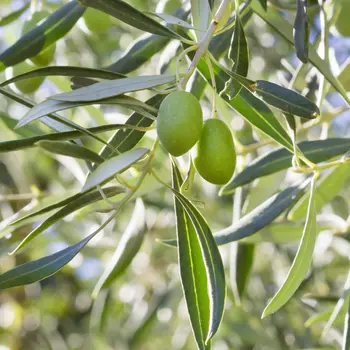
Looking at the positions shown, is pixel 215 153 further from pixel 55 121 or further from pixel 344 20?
pixel 344 20

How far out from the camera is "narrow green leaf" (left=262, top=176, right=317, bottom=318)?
89 centimetres

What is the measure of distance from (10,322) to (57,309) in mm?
213

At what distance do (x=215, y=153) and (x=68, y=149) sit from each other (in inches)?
6.5

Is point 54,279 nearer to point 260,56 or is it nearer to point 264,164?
point 260,56

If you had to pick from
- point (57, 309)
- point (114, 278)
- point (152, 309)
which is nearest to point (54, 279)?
point (57, 309)

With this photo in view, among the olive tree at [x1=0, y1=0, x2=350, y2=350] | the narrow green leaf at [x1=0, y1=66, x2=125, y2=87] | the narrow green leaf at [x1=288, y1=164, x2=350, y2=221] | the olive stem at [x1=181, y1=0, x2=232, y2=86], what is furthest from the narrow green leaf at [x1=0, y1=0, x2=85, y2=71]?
the narrow green leaf at [x1=288, y1=164, x2=350, y2=221]

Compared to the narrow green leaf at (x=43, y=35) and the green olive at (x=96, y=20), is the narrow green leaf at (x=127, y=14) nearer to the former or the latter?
the narrow green leaf at (x=43, y=35)

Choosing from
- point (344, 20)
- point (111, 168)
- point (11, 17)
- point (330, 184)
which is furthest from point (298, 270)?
point (11, 17)

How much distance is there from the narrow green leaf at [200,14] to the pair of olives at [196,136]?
19 centimetres

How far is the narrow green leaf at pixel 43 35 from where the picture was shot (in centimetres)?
108

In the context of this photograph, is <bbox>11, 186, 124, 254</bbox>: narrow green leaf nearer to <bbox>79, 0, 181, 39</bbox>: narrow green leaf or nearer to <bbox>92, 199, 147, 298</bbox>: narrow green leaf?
<bbox>79, 0, 181, 39</bbox>: narrow green leaf

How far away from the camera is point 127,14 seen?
86 cm

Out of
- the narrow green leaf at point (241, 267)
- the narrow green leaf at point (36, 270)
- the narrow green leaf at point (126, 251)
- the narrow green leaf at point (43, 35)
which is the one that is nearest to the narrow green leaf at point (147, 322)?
the narrow green leaf at point (126, 251)

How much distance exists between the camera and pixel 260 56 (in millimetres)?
2512
